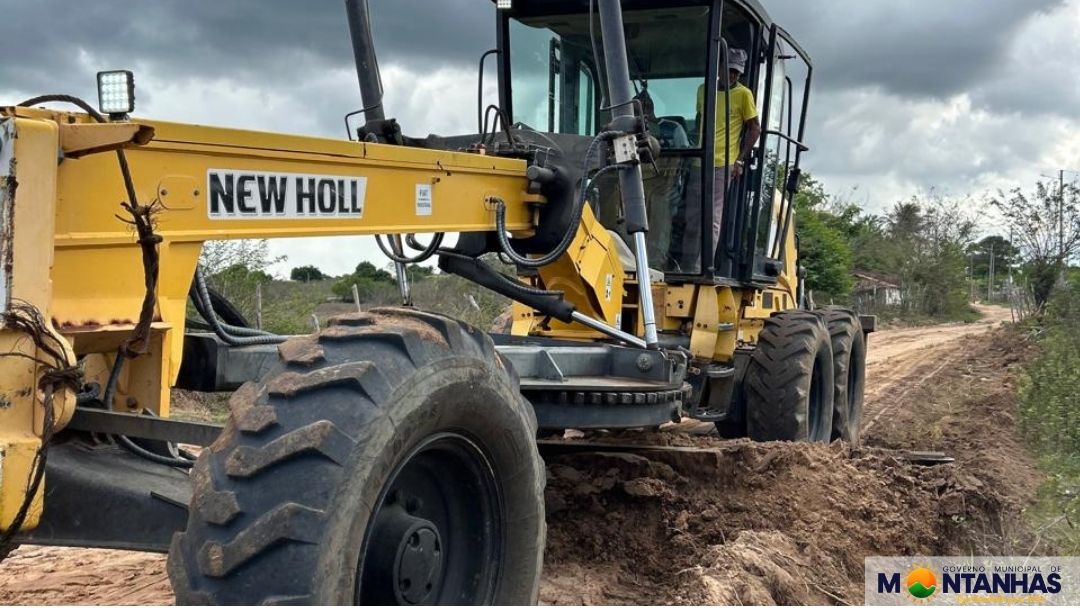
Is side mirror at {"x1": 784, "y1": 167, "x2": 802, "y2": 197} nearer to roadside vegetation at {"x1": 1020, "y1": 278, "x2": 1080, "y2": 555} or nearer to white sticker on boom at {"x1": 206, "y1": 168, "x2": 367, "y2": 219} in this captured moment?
roadside vegetation at {"x1": 1020, "y1": 278, "x2": 1080, "y2": 555}

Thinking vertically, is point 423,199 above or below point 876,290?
above

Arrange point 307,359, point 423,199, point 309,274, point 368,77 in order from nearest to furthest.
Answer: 1. point 307,359
2. point 423,199
3. point 368,77
4. point 309,274

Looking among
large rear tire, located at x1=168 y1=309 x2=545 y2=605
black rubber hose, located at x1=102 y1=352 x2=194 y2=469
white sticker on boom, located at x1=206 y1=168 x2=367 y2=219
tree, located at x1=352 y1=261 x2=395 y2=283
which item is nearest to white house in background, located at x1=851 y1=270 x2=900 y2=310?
tree, located at x1=352 y1=261 x2=395 y2=283

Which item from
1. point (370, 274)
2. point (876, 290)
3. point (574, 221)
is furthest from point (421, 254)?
point (876, 290)

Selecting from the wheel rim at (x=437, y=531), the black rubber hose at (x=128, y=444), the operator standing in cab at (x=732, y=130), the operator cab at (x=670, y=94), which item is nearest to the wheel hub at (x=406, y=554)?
the wheel rim at (x=437, y=531)

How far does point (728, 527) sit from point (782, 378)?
2.05 meters

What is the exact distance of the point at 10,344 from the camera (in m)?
2.67

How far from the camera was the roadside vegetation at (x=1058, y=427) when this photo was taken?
596cm

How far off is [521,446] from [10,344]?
170 cm

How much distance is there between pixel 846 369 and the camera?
873 cm

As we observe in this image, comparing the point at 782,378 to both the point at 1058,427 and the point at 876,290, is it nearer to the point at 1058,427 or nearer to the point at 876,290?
the point at 1058,427

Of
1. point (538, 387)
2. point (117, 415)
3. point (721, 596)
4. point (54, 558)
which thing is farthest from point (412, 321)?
point (54, 558)

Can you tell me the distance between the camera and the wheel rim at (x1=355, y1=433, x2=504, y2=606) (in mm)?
3092

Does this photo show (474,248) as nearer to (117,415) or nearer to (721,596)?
(721,596)
